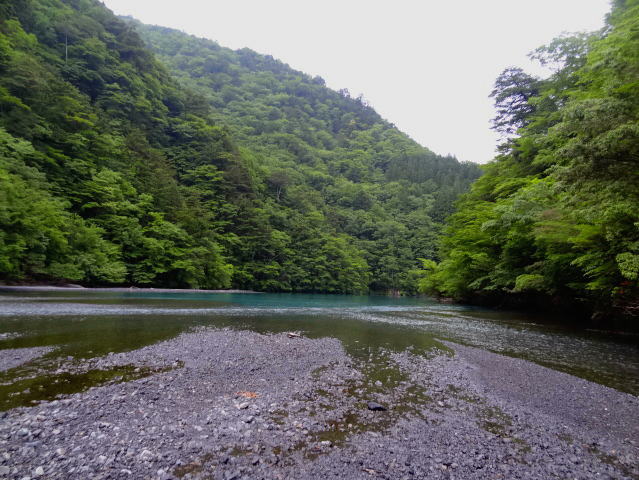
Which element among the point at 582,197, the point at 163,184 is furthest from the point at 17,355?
the point at 163,184

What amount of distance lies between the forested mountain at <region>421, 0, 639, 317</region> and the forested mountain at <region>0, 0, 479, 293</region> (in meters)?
31.8

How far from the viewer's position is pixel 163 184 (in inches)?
1848

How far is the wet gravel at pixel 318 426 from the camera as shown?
4.00 meters

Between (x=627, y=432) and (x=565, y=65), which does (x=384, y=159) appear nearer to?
(x=565, y=65)

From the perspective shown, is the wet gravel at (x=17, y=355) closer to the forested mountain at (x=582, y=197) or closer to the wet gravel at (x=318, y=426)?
the wet gravel at (x=318, y=426)

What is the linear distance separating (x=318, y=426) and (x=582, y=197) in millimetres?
9919

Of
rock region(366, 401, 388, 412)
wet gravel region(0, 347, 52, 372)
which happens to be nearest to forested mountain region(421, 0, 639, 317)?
rock region(366, 401, 388, 412)

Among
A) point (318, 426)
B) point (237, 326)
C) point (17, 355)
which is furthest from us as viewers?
point (237, 326)

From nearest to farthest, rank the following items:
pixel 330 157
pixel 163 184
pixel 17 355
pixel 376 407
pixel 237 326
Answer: pixel 376 407, pixel 17 355, pixel 237 326, pixel 163 184, pixel 330 157

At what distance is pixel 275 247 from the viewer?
2451 inches

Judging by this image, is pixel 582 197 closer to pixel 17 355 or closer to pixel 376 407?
pixel 376 407

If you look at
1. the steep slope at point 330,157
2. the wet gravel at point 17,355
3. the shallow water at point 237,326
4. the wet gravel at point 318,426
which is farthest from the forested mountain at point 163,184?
the wet gravel at point 318,426

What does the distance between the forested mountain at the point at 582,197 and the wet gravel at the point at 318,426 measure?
530cm

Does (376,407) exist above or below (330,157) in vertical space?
below
